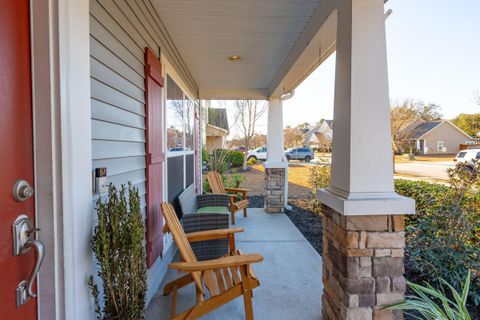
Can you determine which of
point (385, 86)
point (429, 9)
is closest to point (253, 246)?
point (385, 86)

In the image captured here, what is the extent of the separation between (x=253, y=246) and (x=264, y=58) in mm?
2832

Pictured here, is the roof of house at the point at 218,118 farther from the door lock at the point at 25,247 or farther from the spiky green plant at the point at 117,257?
the door lock at the point at 25,247

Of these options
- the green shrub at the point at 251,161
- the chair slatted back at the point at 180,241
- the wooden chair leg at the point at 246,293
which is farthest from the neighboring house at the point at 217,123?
the wooden chair leg at the point at 246,293

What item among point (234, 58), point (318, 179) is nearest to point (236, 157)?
point (318, 179)

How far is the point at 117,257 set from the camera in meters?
1.36

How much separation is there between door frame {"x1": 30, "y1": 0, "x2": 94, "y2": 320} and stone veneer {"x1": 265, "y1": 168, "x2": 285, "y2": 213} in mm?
4650

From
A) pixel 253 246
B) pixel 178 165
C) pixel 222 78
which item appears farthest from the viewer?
pixel 222 78

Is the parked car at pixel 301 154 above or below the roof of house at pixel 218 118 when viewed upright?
below

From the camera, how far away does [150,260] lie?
239 cm

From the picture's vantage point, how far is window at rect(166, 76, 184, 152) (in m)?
3.36

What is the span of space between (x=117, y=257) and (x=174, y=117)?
2.60 metres

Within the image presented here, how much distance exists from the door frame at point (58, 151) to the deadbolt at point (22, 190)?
0.20 feet

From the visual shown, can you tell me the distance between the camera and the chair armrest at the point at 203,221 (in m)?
3.03

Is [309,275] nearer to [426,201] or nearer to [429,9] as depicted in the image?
[426,201]
